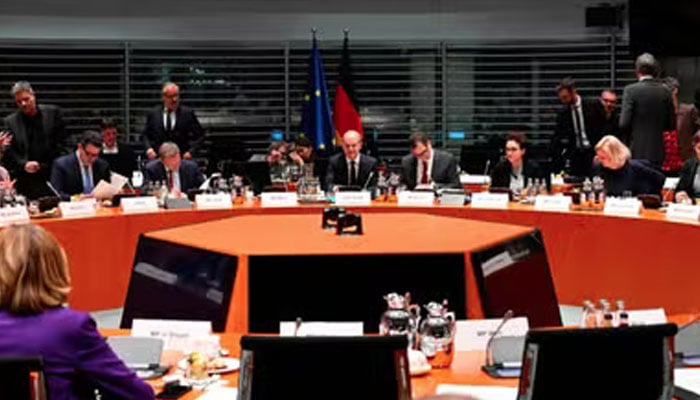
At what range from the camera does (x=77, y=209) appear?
7.62m

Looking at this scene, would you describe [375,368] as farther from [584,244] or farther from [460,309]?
[584,244]

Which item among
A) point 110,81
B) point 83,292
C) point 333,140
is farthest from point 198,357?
point 110,81

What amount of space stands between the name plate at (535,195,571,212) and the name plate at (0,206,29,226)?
3.61m

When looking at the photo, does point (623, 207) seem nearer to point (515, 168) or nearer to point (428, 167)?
point (515, 168)

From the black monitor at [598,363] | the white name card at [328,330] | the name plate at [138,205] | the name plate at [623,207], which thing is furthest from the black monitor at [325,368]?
the name plate at [138,205]

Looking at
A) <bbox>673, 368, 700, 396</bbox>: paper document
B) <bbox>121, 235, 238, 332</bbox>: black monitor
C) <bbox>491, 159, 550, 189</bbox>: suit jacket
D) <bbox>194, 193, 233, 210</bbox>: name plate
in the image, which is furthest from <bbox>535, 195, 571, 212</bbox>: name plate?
<bbox>673, 368, 700, 396</bbox>: paper document

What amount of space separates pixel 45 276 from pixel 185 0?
34.3 ft

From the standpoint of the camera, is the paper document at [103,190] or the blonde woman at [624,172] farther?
the paper document at [103,190]

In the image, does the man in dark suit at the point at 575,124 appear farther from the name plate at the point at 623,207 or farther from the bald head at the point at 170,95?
the bald head at the point at 170,95

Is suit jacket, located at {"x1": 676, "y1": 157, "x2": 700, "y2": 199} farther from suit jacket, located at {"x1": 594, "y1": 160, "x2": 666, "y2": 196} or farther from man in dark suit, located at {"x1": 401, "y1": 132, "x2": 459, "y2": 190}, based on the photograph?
man in dark suit, located at {"x1": 401, "y1": 132, "x2": 459, "y2": 190}

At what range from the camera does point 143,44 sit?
13.0 metres

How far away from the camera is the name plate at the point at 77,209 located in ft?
24.8

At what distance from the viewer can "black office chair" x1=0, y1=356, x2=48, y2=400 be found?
2.75m

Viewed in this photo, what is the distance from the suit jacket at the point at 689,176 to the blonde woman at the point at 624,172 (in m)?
0.16
